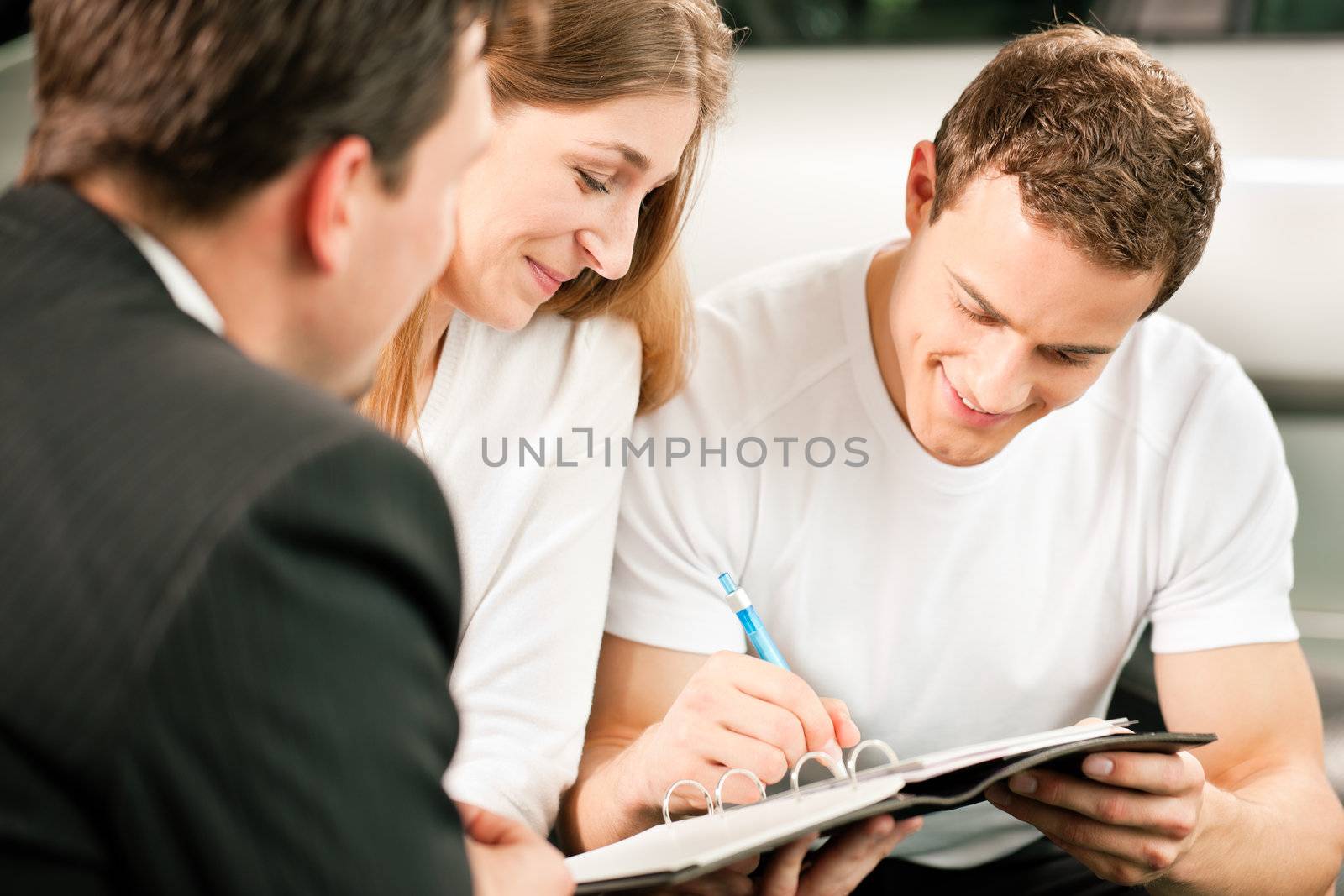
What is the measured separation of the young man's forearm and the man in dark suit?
0.72 meters

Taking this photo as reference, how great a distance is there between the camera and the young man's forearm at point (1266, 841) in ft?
3.88

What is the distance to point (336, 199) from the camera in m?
0.72

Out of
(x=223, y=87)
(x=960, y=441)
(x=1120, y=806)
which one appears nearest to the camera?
(x=223, y=87)

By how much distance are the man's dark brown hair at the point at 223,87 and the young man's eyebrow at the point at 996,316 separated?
2.01ft

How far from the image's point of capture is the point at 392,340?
126 centimetres

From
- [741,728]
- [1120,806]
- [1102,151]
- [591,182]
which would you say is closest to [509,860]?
[741,728]

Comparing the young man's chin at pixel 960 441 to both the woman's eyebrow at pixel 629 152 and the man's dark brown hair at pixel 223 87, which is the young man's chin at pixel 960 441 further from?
the man's dark brown hair at pixel 223 87

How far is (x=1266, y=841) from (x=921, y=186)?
2.37ft

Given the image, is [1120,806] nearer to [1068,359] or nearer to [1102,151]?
[1068,359]

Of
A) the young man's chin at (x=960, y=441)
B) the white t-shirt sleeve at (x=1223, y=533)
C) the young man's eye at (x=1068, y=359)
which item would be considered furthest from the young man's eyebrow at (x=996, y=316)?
the white t-shirt sleeve at (x=1223, y=533)

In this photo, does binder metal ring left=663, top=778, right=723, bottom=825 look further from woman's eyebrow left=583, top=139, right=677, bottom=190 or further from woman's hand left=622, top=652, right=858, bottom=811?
woman's eyebrow left=583, top=139, right=677, bottom=190

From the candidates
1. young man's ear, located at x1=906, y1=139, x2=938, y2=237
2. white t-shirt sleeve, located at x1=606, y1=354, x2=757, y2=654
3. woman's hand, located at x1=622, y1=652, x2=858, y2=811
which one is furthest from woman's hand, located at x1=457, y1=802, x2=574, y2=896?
young man's ear, located at x1=906, y1=139, x2=938, y2=237

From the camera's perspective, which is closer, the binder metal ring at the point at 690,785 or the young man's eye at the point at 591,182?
the binder metal ring at the point at 690,785

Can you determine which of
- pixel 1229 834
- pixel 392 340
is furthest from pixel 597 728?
pixel 1229 834
